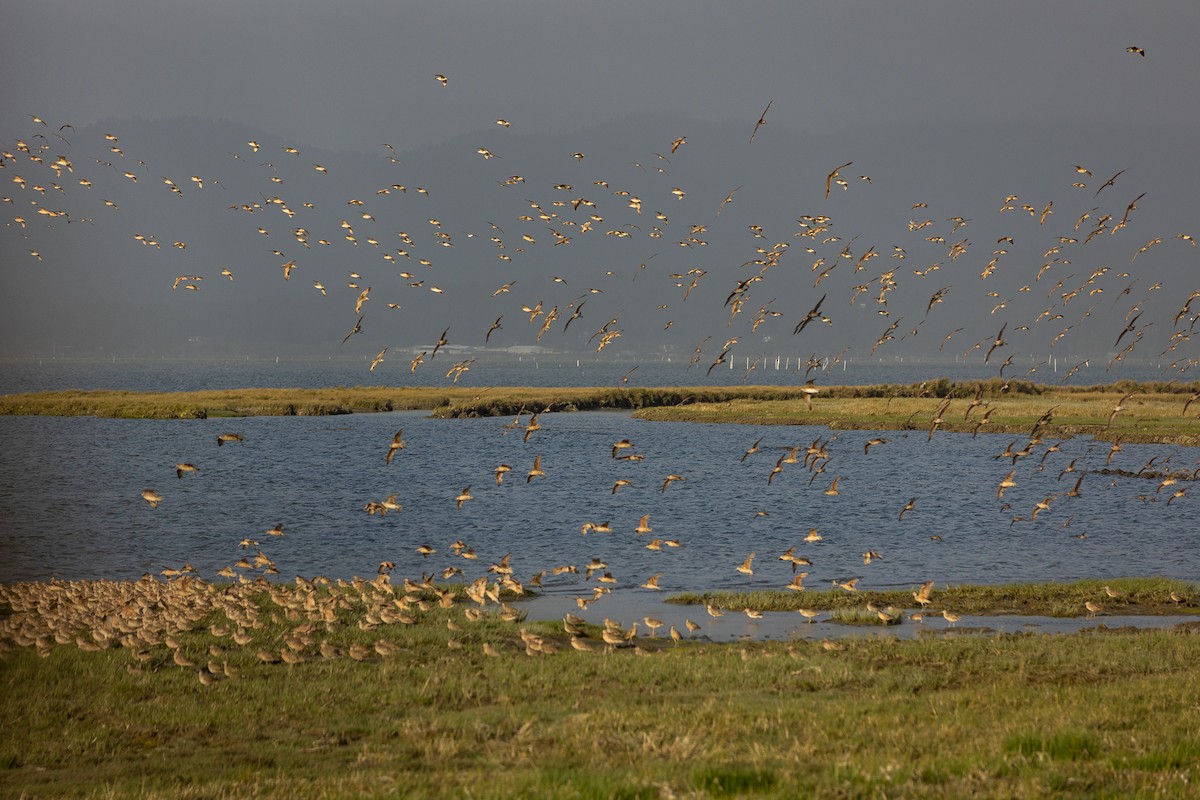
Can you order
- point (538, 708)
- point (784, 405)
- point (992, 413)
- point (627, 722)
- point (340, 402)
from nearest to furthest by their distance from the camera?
point (627, 722)
point (538, 708)
point (992, 413)
point (784, 405)
point (340, 402)

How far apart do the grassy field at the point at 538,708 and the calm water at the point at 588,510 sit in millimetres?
12645

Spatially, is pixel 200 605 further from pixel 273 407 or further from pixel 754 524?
pixel 273 407

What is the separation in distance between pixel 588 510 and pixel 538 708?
42386mm

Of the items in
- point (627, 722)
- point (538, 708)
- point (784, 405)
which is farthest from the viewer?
point (784, 405)

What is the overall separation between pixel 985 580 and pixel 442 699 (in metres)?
25.0

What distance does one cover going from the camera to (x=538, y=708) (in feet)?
61.2

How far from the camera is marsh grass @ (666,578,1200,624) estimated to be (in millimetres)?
31891

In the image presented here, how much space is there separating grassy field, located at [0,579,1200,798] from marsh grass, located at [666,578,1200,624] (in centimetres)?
510

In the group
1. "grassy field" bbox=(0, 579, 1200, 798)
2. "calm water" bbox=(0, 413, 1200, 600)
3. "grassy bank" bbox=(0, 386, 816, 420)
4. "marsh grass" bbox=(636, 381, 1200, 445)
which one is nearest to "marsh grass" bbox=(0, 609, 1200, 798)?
"grassy field" bbox=(0, 579, 1200, 798)

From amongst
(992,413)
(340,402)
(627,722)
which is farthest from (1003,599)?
(340,402)

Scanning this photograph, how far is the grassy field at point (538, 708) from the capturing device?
41.7ft

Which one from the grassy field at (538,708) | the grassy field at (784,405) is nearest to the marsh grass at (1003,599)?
the grassy field at (538,708)

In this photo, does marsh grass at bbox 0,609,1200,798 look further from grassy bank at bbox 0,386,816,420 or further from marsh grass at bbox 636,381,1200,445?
grassy bank at bbox 0,386,816,420

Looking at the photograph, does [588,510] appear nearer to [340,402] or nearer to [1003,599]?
[1003,599]
